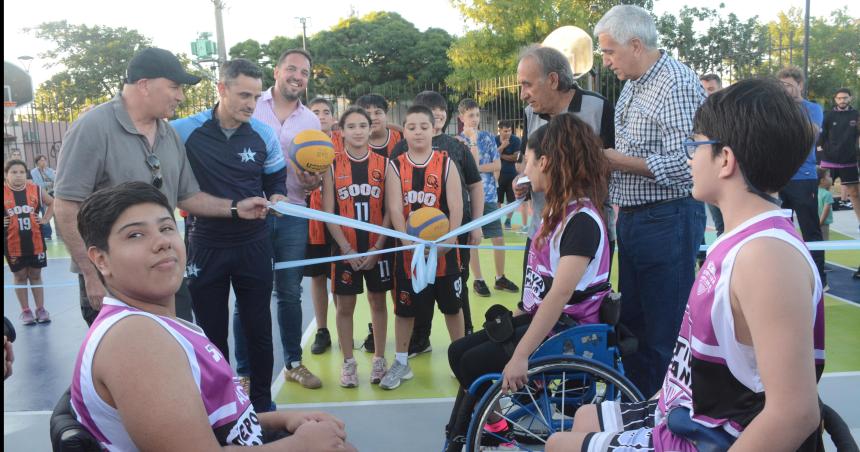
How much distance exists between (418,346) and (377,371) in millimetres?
625

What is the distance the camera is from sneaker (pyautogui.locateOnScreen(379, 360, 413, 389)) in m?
4.07

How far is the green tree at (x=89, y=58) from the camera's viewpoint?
3600 centimetres

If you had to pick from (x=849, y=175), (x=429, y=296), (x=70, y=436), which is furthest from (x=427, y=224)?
(x=849, y=175)

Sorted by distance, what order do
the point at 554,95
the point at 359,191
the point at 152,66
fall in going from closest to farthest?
the point at 152,66, the point at 554,95, the point at 359,191

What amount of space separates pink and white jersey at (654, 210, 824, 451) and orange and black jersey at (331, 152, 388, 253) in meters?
3.06

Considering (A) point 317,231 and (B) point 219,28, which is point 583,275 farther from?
(B) point 219,28

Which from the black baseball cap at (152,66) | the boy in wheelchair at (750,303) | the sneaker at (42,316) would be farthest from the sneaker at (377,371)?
the sneaker at (42,316)

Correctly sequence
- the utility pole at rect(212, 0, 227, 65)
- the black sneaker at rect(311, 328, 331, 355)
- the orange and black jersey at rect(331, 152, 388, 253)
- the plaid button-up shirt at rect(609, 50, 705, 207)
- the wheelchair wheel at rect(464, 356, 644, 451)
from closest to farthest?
the wheelchair wheel at rect(464, 356, 644, 451)
the plaid button-up shirt at rect(609, 50, 705, 207)
the orange and black jersey at rect(331, 152, 388, 253)
the black sneaker at rect(311, 328, 331, 355)
the utility pole at rect(212, 0, 227, 65)

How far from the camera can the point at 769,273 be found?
1.28m

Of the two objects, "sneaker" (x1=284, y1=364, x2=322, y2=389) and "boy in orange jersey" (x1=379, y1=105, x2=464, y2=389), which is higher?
"boy in orange jersey" (x1=379, y1=105, x2=464, y2=389)

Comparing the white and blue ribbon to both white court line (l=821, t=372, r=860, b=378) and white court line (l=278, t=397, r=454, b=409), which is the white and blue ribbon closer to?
white court line (l=278, t=397, r=454, b=409)

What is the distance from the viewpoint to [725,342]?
54.9 inches

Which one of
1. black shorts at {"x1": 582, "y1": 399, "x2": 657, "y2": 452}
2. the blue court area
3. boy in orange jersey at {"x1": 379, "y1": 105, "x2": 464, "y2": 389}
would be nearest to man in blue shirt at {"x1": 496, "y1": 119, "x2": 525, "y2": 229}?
the blue court area

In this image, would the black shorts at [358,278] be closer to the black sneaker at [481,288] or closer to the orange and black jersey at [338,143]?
the orange and black jersey at [338,143]
